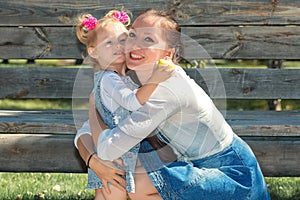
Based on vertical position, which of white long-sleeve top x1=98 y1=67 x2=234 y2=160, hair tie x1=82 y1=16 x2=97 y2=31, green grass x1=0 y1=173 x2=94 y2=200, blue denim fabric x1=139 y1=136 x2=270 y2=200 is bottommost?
green grass x1=0 y1=173 x2=94 y2=200

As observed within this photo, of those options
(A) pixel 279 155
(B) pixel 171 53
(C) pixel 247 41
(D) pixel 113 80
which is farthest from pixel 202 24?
(D) pixel 113 80

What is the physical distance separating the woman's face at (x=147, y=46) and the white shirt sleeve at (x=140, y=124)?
217 millimetres

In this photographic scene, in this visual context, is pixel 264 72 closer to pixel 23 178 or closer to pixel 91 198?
pixel 91 198

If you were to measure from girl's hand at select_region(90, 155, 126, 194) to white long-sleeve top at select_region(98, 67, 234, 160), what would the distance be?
108mm

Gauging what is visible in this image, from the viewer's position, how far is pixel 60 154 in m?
3.96

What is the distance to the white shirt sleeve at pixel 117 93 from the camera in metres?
2.64

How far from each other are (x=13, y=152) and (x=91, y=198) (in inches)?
23.0

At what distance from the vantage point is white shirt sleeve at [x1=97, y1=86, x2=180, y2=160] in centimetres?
259

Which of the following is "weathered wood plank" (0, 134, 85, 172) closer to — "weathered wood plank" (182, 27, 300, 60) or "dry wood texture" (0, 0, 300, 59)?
"dry wood texture" (0, 0, 300, 59)

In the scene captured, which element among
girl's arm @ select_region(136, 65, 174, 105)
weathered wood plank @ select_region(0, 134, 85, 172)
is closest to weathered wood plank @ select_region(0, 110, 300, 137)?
weathered wood plank @ select_region(0, 134, 85, 172)

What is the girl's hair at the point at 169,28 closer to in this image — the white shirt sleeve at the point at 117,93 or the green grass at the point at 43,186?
the white shirt sleeve at the point at 117,93

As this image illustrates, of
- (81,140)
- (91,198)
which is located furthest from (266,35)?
(81,140)

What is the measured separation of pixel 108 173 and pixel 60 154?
1.17 m

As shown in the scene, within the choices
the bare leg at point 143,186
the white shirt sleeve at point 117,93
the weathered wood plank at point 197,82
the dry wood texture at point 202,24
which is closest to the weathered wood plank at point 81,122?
the weathered wood plank at point 197,82
